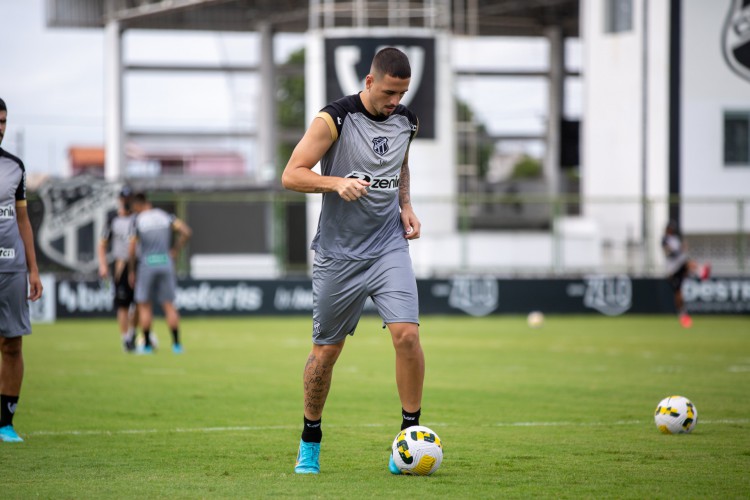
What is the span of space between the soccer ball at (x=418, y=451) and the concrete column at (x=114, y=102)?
3998cm

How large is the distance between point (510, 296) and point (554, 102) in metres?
26.7

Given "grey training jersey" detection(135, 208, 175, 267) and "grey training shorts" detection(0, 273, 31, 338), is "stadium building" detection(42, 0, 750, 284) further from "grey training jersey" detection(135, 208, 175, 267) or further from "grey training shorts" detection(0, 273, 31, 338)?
"grey training shorts" detection(0, 273, 31, 338)

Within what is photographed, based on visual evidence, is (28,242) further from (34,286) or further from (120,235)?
(120,235)

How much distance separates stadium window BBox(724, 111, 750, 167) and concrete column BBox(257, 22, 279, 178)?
20.9 meters

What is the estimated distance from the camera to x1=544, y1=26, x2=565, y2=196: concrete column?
51.3 m

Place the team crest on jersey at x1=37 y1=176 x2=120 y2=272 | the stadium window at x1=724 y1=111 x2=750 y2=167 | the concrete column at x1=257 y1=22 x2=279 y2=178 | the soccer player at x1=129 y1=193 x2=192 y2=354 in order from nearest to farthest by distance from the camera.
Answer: the soccer player at x1=129 y1=193 x2=192 y2=354, the team crest on jersey at x1=37 y1=176 x2=120 y2=272, the stadium window at x1=724 y1=111 x2=750 y2=167, the concrete column at x1=257 y1=22 x2=279 y2=178

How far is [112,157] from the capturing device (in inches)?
1841

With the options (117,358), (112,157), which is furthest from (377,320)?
(112,157)

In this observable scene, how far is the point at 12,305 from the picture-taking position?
8.13 meters

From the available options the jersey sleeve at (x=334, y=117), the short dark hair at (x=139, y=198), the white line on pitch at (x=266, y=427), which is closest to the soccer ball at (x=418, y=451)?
the jersey sleeve at (x=334, y=117)

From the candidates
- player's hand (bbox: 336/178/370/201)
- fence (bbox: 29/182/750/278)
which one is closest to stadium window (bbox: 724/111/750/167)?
fence (bbox: 29/182/750/278)

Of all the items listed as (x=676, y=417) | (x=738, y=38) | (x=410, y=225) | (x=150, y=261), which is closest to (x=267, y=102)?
(x=738, y=38)

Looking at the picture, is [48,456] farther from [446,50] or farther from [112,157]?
[112,157]

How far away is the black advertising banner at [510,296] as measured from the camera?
89.5 ft
